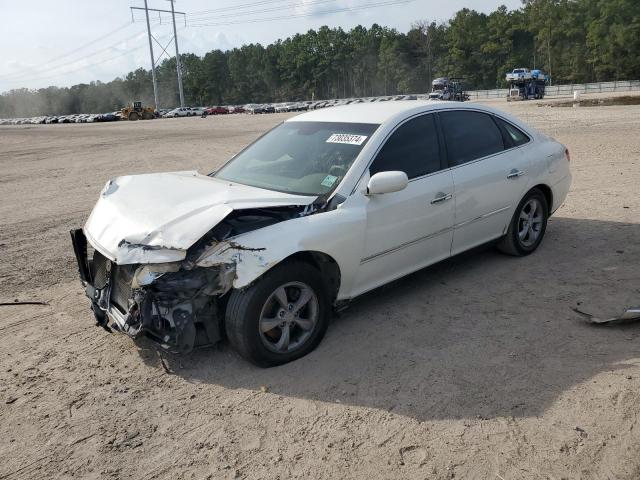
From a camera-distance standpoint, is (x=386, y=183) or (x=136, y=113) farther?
(x=136, y=113)

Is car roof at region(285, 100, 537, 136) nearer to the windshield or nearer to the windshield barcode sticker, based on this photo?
the windshield

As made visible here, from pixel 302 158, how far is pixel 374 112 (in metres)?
0.79

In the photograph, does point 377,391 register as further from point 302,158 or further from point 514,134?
point 514,134

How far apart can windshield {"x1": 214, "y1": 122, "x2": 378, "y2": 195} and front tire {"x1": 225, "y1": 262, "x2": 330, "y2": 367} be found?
765mm

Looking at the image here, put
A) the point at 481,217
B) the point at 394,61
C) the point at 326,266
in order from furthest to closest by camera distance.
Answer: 1. the point at 394,61
2. the point at 481,217
3. the point at 326,266

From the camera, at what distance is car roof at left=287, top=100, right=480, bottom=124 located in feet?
15.6

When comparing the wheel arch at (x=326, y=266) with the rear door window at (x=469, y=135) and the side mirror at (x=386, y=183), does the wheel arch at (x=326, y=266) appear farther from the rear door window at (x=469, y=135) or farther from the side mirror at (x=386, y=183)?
the rear door window at (x=469, y=135)

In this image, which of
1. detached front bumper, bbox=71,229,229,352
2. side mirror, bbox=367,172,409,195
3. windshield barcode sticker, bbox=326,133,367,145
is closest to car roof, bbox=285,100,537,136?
windshield barcode sticker, bbox=326,133,367,145

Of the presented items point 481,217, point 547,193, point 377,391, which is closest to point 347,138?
point 481,217

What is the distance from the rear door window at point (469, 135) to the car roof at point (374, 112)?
13cm

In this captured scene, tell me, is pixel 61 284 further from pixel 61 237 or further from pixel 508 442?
pixel 508 442

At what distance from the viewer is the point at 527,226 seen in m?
5.95

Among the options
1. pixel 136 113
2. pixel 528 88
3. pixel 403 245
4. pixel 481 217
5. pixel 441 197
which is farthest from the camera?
pixel 136 113

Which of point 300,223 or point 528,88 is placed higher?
point 528,88
